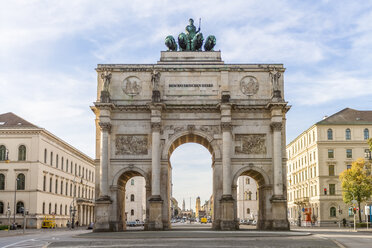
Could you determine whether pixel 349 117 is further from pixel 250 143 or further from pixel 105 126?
pixel 105 126

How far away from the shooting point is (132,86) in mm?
47312

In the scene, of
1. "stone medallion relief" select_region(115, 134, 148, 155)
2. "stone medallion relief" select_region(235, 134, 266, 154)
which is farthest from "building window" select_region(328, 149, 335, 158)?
"stone medallion relief" select_region(115, 134, 148, 155)

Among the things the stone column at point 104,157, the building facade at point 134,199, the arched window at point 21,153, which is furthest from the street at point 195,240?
the building facade at point 134,199

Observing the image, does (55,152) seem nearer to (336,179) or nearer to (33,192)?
(33,192)

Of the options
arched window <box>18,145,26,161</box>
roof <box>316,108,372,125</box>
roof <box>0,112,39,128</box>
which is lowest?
arched window <box>18,145,26,161</box>

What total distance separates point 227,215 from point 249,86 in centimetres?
1167

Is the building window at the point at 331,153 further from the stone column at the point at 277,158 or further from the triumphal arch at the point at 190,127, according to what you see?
the stone column at the point at 277,158

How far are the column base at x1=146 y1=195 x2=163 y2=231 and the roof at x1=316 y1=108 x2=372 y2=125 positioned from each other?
3965 cm

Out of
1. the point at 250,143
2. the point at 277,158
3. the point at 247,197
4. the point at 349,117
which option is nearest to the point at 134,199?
the point at 247,197

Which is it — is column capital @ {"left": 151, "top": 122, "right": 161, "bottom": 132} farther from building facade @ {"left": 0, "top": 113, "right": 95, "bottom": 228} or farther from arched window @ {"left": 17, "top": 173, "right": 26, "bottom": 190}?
arched window @ {"left": 17, "top": 173, "right": 26, "bottom": 190}

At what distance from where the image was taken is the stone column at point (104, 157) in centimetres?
4531

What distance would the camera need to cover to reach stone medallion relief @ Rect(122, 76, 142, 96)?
47312mm

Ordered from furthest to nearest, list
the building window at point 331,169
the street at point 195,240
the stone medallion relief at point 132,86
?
the building window at point 331,169 → the stone medallion relief at point 132,86 → the street at point 195,240

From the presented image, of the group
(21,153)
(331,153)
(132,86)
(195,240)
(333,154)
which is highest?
(132,86)
